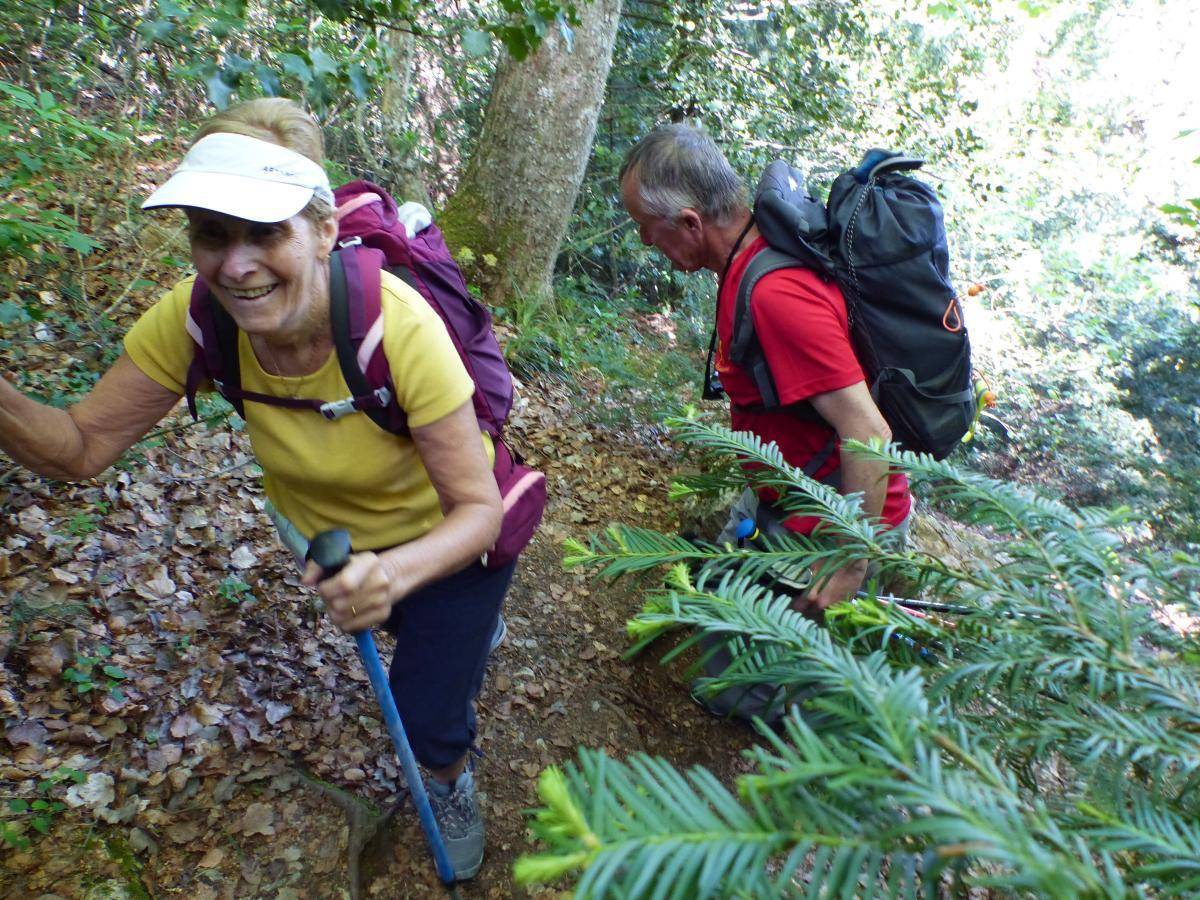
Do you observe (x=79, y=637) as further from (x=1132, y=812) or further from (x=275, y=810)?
(x=1132, y=812)

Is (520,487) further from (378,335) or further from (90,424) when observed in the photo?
(90,424)

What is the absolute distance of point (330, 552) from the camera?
5.32ft

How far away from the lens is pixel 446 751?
2.66m

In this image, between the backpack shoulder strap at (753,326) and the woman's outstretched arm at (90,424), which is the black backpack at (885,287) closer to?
the backpack shoulder strap at (753,326)

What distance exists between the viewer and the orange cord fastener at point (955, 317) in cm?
278

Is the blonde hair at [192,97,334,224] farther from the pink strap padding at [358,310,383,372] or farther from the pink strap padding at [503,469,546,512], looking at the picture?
the pink strap padding at [503,469,546,512]

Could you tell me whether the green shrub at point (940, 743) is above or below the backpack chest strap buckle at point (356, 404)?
above

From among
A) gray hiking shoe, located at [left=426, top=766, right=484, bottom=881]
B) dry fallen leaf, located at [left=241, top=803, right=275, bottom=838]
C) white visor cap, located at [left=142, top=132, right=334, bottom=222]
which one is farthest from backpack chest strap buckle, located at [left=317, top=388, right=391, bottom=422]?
dry fallen leaf, located at [left=241, top=803, right=275, bottom=838]

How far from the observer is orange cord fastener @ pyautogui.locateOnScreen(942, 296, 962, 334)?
2783 millimetres

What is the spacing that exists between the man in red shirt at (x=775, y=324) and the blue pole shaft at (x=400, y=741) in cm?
123

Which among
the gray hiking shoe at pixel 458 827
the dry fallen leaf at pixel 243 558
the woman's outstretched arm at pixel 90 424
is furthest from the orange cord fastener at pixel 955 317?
the dry fallen leaf at pixel 243 558

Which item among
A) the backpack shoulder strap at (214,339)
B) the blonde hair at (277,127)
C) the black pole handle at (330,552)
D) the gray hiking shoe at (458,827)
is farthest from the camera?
the gray hiking shoe at (458,827)

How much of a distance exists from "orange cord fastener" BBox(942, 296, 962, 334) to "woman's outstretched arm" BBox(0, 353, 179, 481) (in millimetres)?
2660

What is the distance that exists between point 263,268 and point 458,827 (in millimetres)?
2155
